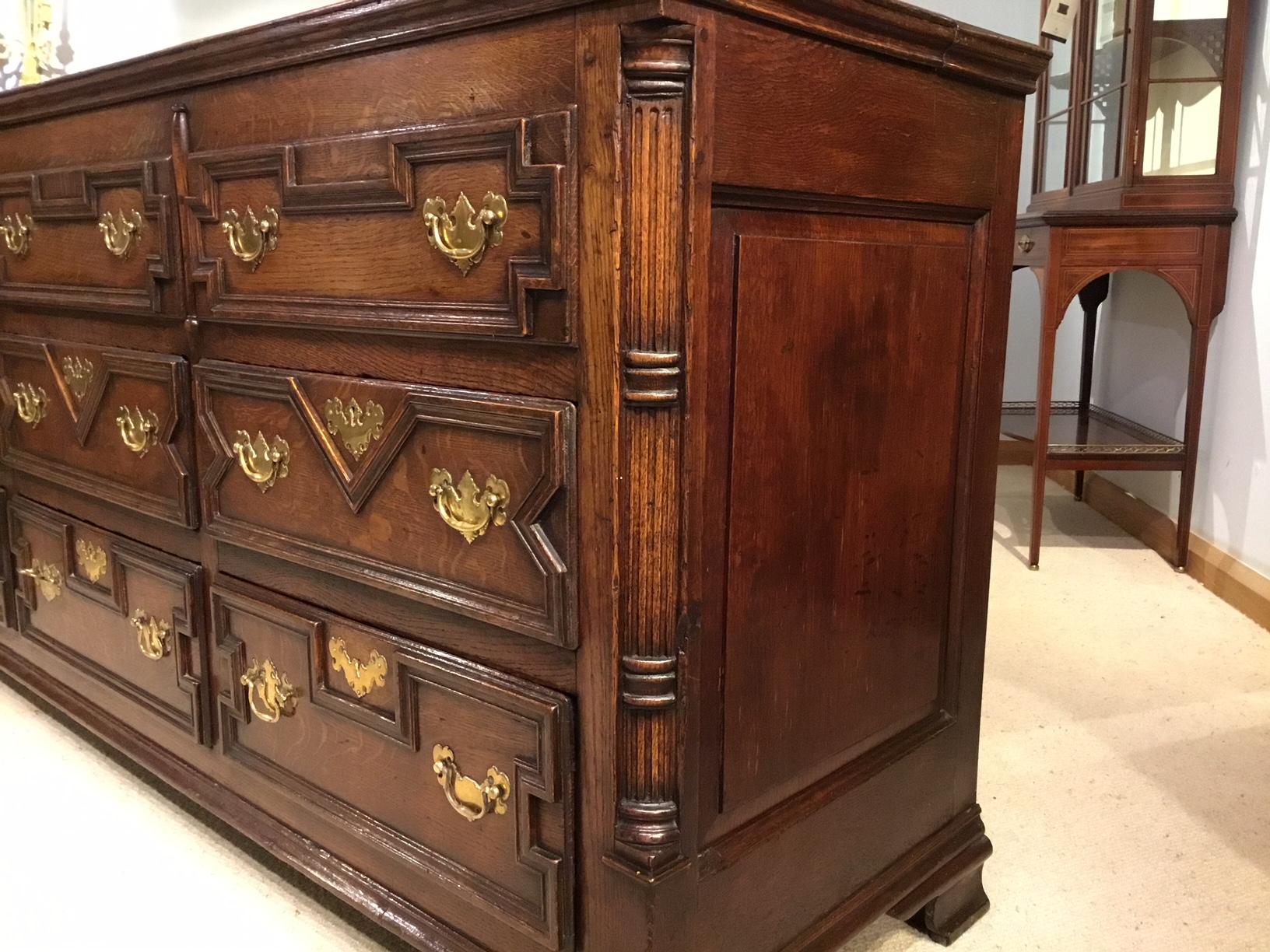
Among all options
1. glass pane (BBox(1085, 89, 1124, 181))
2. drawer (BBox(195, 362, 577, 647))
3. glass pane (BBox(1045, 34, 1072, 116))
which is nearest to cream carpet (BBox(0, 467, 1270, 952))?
drawer (BBox(195, 362, 577, 647))

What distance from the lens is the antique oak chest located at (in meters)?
0.75

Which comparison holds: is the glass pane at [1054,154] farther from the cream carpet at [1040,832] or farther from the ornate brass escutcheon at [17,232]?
the ornate brass escutcheon at [17,232]

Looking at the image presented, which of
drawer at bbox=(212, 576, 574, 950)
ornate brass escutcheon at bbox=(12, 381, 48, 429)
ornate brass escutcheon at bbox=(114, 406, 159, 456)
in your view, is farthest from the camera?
ornate brass escutcheon at bbox=(12, 381, 48, 429)

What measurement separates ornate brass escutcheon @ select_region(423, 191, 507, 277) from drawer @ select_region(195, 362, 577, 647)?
111 mm

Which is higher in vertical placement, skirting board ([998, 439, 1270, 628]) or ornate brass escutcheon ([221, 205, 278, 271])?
ornate brass escutcheon ([221, 205, 278, 271])

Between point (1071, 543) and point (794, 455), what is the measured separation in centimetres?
204

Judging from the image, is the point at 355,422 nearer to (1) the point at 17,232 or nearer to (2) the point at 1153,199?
(1) the point at 17,232

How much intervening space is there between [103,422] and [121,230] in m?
0.26

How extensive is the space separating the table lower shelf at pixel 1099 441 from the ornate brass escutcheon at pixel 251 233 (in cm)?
177

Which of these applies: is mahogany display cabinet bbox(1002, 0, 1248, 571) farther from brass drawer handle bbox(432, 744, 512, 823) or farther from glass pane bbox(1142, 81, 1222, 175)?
brass drawer handle bbox(432, 744, 512, 823)

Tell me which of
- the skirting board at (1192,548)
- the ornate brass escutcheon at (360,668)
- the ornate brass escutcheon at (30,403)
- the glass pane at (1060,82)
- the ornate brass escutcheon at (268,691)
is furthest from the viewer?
the glass pane at (1060,82)

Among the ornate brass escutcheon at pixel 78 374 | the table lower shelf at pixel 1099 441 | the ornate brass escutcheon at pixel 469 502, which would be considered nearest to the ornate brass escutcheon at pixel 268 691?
the ornate brass escutcheon at pixel 469 502

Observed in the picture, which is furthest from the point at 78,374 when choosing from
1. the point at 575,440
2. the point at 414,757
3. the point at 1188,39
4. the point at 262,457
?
the point at 1188,39

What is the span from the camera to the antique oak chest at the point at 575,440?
0.75 m
